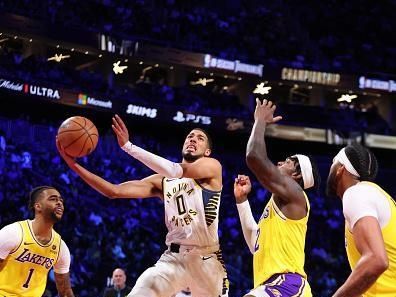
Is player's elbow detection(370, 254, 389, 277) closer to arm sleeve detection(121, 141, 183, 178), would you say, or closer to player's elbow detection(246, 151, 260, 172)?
player's elbow detection(246, 151, 260, 172)

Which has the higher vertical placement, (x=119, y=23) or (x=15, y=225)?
(x=119, y=23)

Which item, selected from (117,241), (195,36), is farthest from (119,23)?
(117,241)

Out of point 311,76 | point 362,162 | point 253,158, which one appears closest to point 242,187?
point 253,158

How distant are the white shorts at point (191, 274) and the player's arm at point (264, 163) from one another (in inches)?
67.3

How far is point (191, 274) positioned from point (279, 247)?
1584mm

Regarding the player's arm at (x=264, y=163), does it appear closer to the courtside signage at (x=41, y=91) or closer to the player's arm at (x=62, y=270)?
the player's arm at (x=62, y=270)

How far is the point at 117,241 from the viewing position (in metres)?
14.9

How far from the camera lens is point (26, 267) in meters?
6.46

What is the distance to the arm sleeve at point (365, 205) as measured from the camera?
139 inches

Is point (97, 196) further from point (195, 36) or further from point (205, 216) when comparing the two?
point (205, 216)

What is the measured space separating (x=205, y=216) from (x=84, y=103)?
1438 centimetres

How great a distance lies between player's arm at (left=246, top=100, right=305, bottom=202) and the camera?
443cm

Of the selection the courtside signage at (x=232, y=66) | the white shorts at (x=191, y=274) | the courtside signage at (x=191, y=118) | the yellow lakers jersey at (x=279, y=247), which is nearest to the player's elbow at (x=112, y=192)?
the white shorts at (x=191, y=274)

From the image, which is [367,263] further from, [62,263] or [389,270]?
[62,263]
